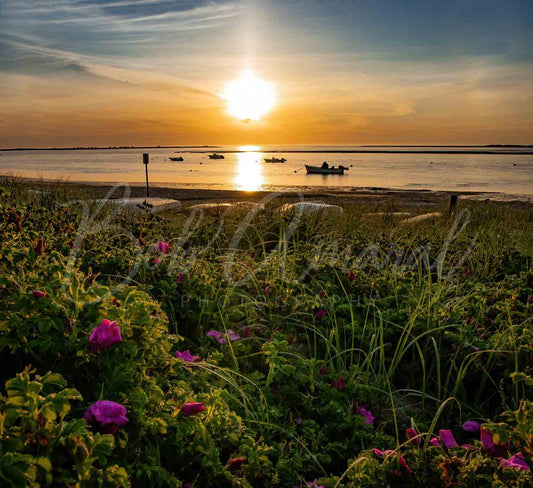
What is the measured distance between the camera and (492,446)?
5.58 feet

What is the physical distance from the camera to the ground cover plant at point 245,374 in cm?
158

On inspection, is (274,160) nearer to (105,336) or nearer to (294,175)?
(294,175)

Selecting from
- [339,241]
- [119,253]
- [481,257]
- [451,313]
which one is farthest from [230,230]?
[451,313]

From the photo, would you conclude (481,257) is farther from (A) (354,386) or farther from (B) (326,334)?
(A) (354,386)

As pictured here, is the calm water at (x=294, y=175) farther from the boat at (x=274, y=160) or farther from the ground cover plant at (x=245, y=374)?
the boat at (x=274, y=160)

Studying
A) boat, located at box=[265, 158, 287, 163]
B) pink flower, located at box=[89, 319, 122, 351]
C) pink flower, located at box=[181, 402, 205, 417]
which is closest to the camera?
pink flower, located at box=[89, 319, 122, 351]

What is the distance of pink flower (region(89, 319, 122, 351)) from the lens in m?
1.68

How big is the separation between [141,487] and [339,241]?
4628mm

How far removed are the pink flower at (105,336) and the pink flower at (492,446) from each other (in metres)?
1.39

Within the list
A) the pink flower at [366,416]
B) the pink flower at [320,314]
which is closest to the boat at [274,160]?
the pink flower at [320,314]

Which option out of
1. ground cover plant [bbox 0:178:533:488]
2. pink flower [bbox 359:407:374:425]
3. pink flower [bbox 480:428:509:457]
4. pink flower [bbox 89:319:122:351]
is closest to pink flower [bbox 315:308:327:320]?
ground cover plant [bbox 0:178:533:488]

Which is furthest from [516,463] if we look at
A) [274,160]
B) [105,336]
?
[274,160]

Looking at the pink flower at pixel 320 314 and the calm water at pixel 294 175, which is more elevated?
the calm water at pixel 294 175

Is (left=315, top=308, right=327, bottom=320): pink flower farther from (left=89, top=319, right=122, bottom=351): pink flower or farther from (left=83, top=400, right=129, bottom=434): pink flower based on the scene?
(left=83, top=400, right=129, bottom=434): pink flower
